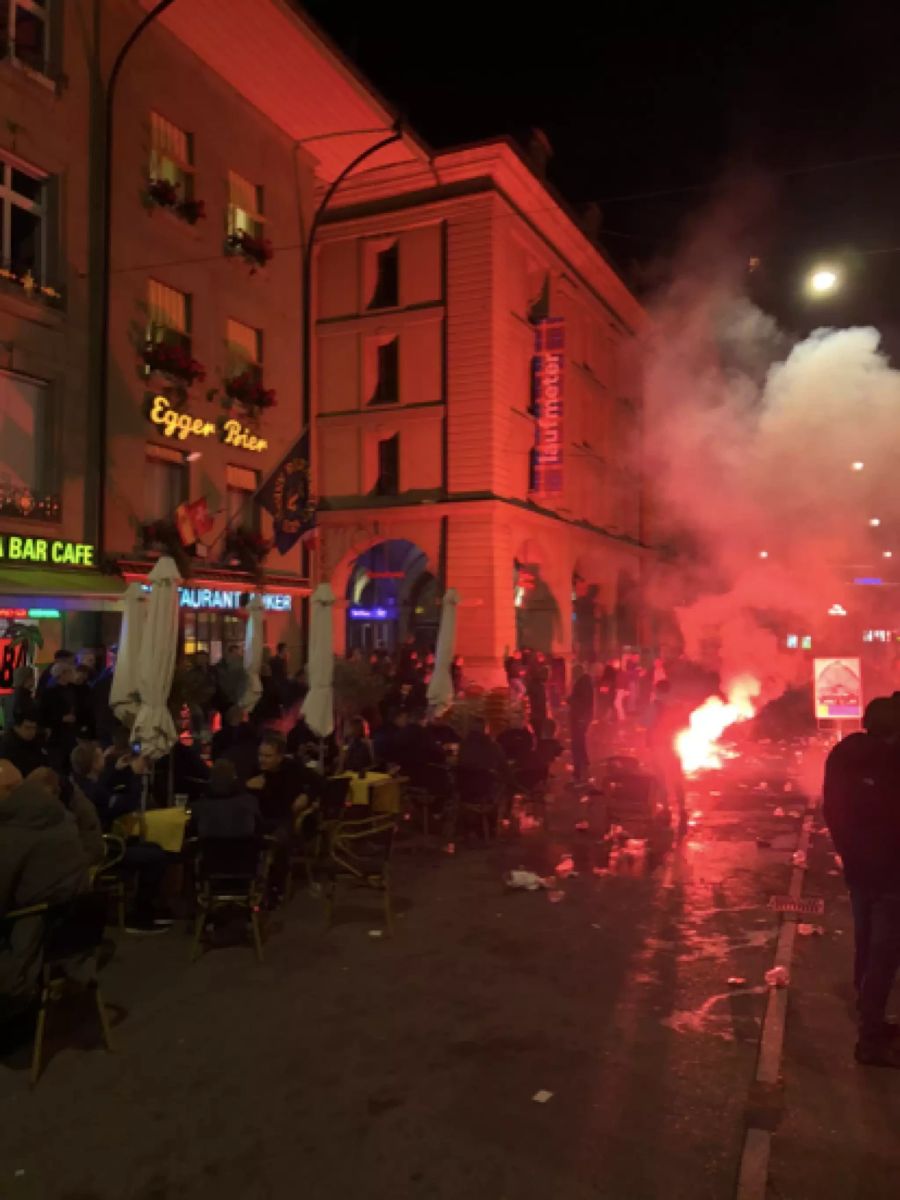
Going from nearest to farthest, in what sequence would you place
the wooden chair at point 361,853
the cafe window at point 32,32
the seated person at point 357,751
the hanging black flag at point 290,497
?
the wooden chair at point 361,853 < the seated person at point 357,751 < the cafe window at point 32,32 < the hanging black flag at point 290,497

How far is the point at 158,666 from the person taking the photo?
781cm

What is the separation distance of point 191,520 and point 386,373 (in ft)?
35.8

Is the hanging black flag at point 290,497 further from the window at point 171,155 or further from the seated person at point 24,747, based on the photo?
the seated person at point 24,747

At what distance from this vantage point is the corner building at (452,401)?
76.2ft

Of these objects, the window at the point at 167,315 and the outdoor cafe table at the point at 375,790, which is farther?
the window at the point at 167,315

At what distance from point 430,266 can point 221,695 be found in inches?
604

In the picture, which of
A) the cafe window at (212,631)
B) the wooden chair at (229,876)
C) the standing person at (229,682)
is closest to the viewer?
the wooden chair at (229,876)

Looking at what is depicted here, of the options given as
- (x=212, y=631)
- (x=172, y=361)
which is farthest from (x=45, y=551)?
(x=212, y=631)

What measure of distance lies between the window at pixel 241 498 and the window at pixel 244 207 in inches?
190

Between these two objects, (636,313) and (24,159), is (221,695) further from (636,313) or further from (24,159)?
(636,313)

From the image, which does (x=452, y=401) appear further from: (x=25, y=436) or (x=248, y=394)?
(x=25, y=436)

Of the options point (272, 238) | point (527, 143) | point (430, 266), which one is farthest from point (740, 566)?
point (272, 238)

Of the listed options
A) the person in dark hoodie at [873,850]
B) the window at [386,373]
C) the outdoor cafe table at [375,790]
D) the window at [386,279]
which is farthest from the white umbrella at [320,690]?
the window at [386,279]

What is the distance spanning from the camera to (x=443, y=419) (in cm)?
2391
